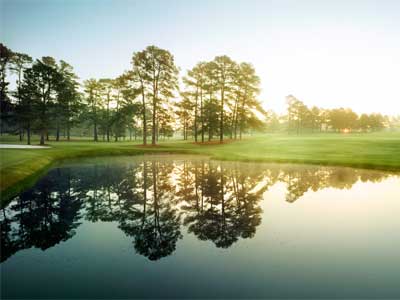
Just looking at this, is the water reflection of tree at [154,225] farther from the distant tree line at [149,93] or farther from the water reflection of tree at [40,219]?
the distant tree line at [149,93]

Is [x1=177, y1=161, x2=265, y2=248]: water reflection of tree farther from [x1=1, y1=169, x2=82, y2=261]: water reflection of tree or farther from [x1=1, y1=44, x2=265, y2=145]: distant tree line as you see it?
[x1=1, y1=44, x2=265, y2=145]: distant tree line

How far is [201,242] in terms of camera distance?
7.09m

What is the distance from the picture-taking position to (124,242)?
711 cm

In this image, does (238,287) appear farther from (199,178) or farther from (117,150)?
(117,150)

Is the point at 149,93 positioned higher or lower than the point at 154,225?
higher

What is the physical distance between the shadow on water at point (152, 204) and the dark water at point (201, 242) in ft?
0.19

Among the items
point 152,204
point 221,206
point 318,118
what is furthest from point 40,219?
point 318,118

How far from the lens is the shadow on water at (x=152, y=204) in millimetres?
7516

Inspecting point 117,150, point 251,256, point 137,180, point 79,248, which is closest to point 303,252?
point 251,256

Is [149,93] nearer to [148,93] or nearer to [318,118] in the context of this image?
[148,93]

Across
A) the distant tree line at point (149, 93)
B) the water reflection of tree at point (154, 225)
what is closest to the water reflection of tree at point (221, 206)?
the water reflection of tree at point (154, 225)

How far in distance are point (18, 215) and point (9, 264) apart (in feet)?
13.5

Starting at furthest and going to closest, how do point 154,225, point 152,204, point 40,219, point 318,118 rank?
1. point 318,118
2. point 152,204
3. point 40,219
4. point 154,225

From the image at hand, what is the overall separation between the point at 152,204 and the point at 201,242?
4471 millimetres
